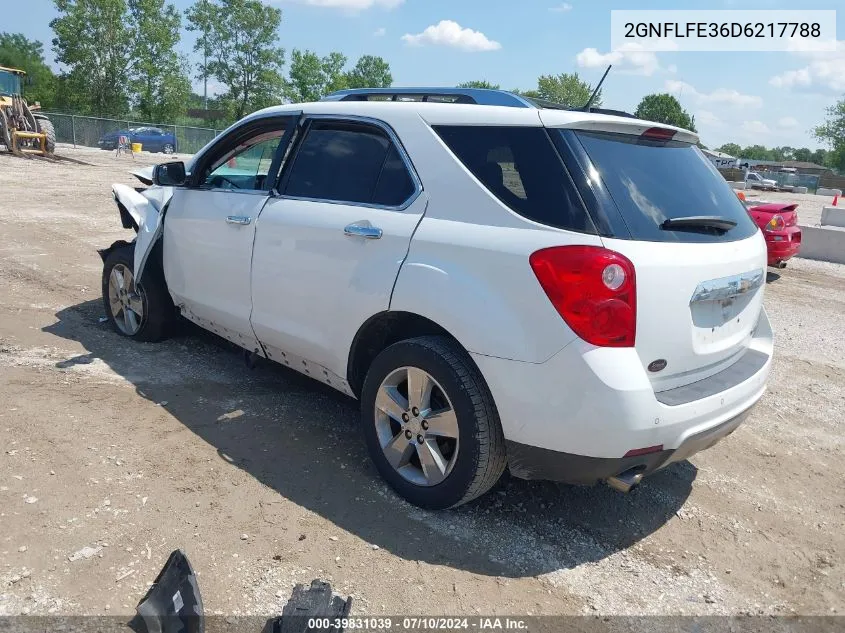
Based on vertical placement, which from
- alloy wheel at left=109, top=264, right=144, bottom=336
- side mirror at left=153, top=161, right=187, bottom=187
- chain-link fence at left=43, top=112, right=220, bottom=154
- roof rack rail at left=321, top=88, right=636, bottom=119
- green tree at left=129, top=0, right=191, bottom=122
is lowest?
alloy wheel at left=109, top=264, right=144, bottom=336

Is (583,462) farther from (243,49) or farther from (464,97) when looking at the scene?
(243,49)

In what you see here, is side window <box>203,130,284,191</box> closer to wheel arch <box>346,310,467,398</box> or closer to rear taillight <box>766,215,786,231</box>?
wheel arch <box>346,310,467,398</box>

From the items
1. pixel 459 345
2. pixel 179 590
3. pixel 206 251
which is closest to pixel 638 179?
pixel 459 345

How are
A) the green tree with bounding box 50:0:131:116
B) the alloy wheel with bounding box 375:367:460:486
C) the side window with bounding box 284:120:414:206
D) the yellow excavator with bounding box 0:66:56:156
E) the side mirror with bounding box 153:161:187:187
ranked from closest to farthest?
the alloy wheel with bounding box 375:367:460:486
the side window with bounding box 284:120:414:206
the side mirror with bounding box 153:161:187:187
the yellow excavator with bounding box 0:66:56:156
the green tree with bounding box 50:0:131:116

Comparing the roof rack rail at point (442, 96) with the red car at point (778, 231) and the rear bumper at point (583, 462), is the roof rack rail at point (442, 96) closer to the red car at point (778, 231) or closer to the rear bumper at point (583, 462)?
the rear bumper at point (583, 462)

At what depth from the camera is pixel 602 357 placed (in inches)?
101

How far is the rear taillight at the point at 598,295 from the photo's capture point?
2566mm

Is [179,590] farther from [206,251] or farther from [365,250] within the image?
[206,251]

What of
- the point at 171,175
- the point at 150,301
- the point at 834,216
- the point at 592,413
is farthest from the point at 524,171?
the point at 834,216

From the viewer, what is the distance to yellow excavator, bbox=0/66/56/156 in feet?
78.1

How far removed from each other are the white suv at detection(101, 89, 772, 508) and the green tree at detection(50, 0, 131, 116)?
5582cm

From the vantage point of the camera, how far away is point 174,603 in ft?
7.95

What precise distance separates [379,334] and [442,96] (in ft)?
4.19

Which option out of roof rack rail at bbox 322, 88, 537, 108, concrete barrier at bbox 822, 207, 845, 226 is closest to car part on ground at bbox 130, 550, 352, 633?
roof rack rail at bbox 322, 88, 537, 108
